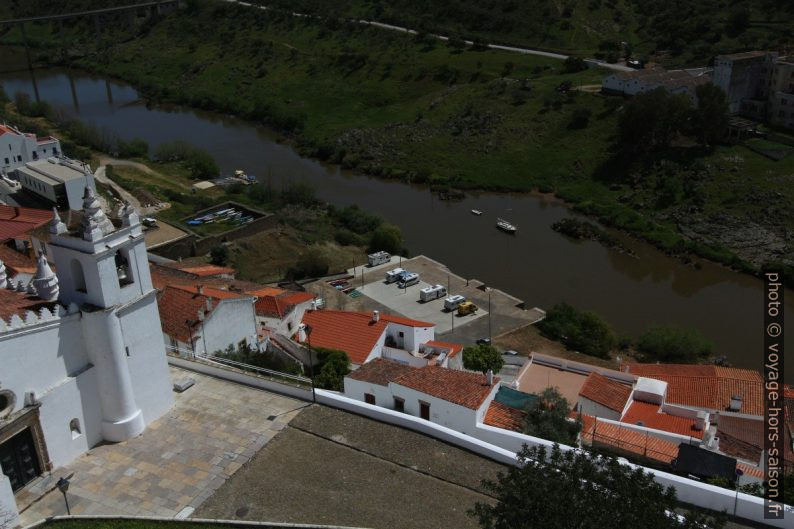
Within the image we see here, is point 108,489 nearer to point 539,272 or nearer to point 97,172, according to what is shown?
point 539,272

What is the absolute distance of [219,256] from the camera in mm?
35250

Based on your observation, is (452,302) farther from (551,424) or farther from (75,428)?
(75,428)

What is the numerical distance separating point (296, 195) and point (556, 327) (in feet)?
68.2

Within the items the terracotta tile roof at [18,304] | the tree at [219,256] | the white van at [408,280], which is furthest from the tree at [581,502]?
the tree at [219,256]

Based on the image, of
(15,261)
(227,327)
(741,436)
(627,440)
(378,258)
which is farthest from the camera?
(378,258)

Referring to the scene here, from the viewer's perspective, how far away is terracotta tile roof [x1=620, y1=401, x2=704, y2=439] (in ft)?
58.5

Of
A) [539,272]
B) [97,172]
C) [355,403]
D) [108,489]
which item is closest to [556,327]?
[539,272]

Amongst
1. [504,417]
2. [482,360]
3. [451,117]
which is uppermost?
[504,417]

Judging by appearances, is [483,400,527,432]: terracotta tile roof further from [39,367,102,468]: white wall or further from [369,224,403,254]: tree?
[369,224,403,254]: tree

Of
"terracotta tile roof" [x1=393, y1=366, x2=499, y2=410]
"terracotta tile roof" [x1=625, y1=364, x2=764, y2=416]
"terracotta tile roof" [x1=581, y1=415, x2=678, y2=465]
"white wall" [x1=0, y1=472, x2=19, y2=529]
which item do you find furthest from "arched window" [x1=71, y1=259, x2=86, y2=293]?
"terracotta tile roof" [x1=625, y1=364, x2=764, y2=416]

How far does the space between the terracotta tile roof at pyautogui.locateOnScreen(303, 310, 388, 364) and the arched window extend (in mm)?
8979

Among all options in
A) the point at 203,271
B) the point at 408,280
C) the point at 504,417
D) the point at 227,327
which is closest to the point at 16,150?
the point at 203,271

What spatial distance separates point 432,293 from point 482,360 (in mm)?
9809

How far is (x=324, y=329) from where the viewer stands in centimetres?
2266
